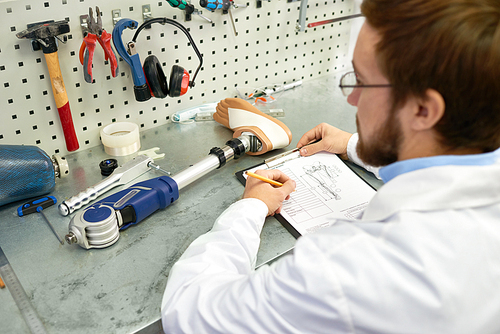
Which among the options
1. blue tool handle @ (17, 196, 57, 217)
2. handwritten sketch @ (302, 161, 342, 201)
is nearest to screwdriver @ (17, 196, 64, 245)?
blue tool handle @ (17, 196, 57, 217)

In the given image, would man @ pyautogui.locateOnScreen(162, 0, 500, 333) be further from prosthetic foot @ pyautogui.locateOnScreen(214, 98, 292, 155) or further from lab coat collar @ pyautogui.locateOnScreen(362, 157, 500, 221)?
prosthetic foot @ pyautogui.locateOnScreen(214, 98, 292, 155)

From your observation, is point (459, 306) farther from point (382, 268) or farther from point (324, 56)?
point (324, 56)

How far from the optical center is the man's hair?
1.90ft

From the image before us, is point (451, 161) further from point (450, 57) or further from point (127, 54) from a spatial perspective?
point (127, 54)

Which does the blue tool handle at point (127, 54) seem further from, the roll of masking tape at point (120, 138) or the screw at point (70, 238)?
the screw at point (70, 238)

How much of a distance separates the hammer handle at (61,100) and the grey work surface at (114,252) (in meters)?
0.07

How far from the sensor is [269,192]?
102 centimetres

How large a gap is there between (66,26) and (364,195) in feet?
3.06

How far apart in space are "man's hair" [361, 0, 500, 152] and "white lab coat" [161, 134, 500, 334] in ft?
0.30

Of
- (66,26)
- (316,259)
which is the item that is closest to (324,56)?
(66,26)

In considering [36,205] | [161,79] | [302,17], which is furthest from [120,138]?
[302,17]

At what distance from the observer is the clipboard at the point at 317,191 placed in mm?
1032

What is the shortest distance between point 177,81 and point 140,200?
449mm

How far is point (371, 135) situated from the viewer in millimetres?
753
